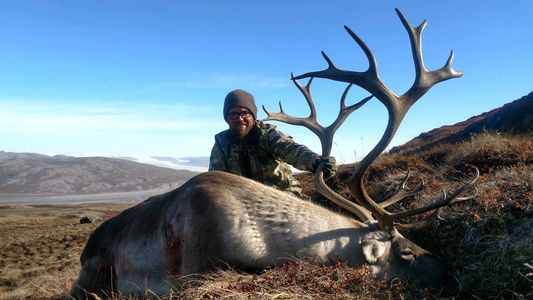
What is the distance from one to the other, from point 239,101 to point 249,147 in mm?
619

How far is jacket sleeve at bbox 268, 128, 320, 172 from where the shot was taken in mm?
4910

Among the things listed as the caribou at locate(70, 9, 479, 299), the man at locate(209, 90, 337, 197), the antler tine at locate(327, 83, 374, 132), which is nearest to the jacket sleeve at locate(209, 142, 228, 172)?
the man at locate(209, 90, 337, 197)

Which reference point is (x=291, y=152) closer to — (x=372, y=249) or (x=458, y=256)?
(x=372, y=249)

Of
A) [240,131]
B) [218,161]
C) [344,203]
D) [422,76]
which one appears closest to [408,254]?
[344,203]

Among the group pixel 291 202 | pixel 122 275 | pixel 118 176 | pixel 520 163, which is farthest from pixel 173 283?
pixel 118 176

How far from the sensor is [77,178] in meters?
50.8

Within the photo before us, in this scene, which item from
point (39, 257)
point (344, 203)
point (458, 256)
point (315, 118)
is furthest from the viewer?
point (39, 257)

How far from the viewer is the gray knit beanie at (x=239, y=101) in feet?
18.4

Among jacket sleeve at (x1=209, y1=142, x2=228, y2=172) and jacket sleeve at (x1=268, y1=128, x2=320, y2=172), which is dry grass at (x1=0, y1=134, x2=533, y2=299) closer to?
jacket sleeve at (x1=268, y1=128, x2=320, y2=172)

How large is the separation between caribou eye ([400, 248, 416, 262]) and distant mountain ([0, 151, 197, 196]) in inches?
1806

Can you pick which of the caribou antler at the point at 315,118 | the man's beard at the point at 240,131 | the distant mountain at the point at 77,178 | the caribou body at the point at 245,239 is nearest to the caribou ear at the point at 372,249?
the caribou body at the point at 245,239

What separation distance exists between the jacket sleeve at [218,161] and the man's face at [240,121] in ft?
1.10

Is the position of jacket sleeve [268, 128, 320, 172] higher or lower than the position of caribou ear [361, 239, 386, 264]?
higher

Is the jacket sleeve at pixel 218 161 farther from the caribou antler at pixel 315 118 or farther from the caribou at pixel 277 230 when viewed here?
the caribou at pixel 277 230
